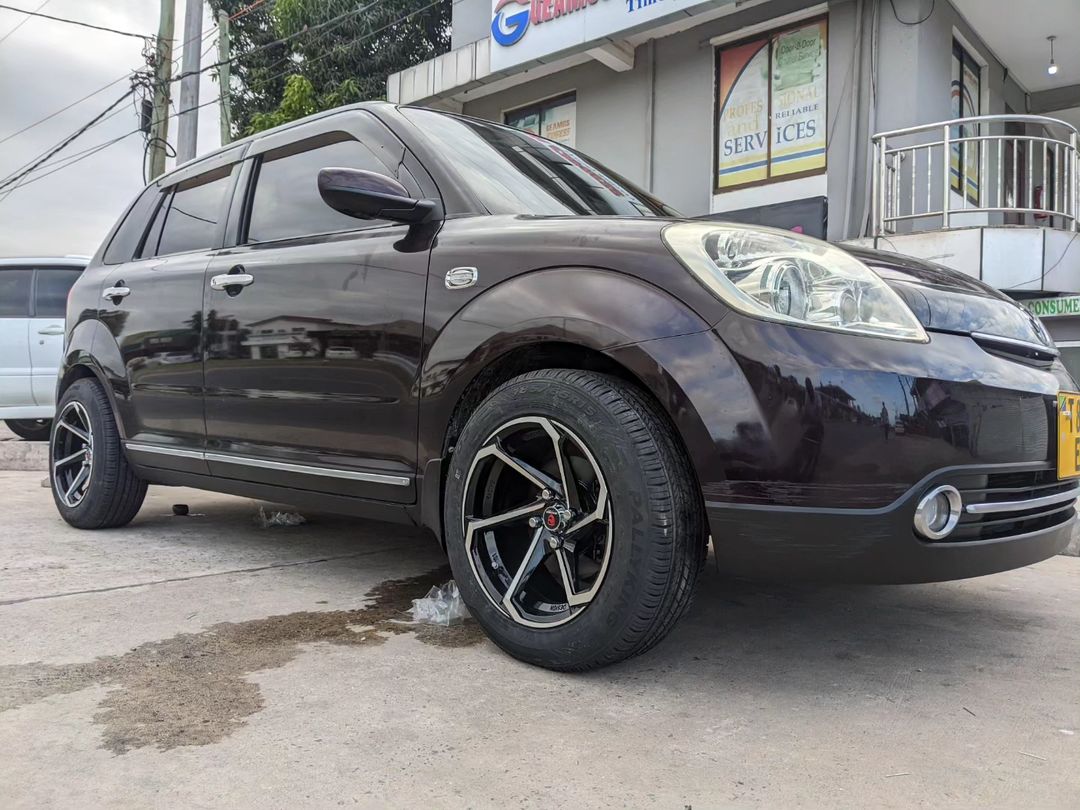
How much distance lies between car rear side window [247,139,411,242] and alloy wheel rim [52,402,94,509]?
4.75 feet

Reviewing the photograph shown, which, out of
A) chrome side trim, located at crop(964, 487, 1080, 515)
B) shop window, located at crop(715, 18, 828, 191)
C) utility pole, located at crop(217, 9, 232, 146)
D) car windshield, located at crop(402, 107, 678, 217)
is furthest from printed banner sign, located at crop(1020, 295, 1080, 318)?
utility pole, located at crop(217, 9, 232, 146)

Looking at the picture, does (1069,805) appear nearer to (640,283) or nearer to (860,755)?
(860,755)

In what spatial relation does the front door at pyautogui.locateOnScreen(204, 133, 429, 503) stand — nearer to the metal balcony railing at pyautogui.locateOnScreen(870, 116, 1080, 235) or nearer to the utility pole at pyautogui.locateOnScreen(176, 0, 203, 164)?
the metal balcony railing at pyautogui.locateOnScreen(870, 116, 1080, 235)

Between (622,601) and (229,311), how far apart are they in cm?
188

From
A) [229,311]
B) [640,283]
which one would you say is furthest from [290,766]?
[229,311]

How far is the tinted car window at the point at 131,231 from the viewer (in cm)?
409

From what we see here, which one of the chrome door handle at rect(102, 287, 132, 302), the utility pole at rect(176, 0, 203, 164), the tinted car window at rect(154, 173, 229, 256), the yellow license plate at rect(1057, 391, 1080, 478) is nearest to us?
the yellow license plate at rect(1057, 391, 1080, 478)

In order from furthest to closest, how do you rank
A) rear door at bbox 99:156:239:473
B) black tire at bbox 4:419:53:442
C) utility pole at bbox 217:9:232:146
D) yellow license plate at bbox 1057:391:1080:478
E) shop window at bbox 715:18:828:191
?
1. utility pole at bbox 217:9:232:146
2. black tire at bbox 4:419:53:442
3. shop window at bbox 715:18:828:191
4. rear door at bbox 99:156:239:473
5. yellow license plate at bbox 1057:391:1080:478

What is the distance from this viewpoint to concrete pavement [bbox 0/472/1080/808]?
1602 millimetres

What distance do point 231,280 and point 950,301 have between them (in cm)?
230

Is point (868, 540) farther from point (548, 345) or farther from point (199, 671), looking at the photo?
point (199, 671)

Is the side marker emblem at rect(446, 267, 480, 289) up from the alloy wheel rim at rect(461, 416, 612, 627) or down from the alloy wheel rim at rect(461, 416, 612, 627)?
up

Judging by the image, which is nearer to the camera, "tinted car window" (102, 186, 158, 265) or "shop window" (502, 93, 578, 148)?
"tinted car window" (102, 186, 158, 265)

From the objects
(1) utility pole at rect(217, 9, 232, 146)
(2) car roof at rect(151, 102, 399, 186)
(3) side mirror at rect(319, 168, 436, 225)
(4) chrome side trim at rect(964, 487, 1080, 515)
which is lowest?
(4) chrome side trim at rect(964, 487, 1080, 515)
